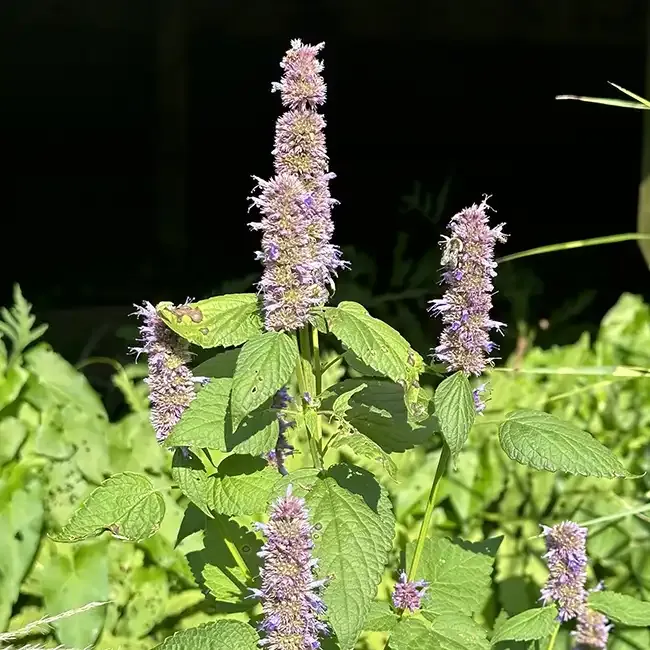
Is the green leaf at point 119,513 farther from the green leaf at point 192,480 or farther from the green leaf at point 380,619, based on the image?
the green leaf at point 380,619

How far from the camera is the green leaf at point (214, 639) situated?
0.77 metres

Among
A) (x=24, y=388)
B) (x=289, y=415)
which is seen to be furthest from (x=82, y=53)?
(x=289, y=415)

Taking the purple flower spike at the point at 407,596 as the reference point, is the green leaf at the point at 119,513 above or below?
above

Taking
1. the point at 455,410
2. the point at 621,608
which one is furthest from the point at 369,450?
the point at 621,608

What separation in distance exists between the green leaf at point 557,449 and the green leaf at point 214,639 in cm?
29

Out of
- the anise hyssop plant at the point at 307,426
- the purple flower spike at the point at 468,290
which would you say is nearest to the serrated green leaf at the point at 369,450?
the anise hyssop plant at the point at 307,426

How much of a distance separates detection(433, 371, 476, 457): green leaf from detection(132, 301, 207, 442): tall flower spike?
224mm

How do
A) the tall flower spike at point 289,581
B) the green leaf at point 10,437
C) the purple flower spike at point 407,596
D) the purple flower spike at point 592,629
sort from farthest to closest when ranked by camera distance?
the green leaf at point 10,437 < the purple flower spike at point 592,629 < the purple flower spike at point 407,596 < the tall flower spike at point 289,581

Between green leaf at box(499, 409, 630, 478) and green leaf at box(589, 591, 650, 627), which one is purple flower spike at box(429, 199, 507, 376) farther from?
green leaf at box(589, 591, 650, 627)

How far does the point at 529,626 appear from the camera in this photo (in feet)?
3.09

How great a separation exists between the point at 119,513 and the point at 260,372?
0.23 meters

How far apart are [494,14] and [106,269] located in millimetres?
2651

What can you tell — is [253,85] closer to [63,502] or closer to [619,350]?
[619,350]

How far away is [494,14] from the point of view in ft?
16.5
